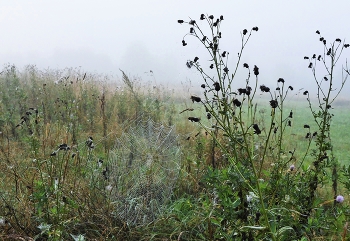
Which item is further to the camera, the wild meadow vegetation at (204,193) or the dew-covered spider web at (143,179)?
the dew-covered spider web at (143,179)

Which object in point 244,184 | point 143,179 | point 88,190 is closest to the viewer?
point 244,184

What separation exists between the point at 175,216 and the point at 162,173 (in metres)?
1.03

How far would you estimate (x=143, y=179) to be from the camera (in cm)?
386

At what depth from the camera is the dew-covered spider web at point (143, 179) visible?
3240 mm

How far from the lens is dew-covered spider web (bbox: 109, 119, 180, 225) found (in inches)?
128

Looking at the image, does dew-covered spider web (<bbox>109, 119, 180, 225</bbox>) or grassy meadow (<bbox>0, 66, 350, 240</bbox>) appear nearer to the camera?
grassy meadow (<bbox>0, 66, 350, 240</bbox>)

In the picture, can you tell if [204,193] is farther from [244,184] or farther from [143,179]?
[244,184]

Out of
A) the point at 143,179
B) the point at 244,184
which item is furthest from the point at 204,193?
the point at 244,184

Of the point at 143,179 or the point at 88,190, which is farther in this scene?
the point at 143,179

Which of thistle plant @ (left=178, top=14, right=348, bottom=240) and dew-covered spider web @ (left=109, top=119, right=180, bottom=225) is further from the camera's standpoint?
dew-covered spider web @ (left=109, top=119, right=180, bottom=225)

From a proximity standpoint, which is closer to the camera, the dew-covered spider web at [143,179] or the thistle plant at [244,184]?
the thistle plant at [244,184]

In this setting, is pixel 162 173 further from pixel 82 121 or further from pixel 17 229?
pixel 82 121

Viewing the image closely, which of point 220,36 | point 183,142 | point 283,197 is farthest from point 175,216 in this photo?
point 183,142

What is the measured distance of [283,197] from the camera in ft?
8.52
